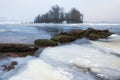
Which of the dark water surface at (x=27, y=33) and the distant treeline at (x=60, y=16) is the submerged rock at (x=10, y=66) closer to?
the dark water surface at (x=27, y=33)

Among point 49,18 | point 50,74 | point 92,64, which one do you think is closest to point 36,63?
point 50,74

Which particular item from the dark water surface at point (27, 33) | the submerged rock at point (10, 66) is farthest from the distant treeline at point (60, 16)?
the submerged rock at point (10, 66)

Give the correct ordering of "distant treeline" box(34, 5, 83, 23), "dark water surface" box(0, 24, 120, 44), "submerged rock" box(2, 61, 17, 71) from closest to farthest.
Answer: "submerged rock" box(2, 61, 17, 71) < "dark water surface" box(0, 24, 120, 44) < "distant treeline" box(34, 5, 83, 23)

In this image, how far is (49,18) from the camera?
10225 centimetres

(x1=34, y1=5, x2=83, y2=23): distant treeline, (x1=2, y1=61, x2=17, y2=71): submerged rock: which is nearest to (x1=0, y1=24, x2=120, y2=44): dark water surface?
(x1=2, y1=61, x2=17, y2=71): submerged rock

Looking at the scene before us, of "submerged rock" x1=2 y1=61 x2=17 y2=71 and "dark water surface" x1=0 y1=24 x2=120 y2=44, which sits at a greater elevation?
"submerged rock" x1=2 y1=61 x2=17 y2=71

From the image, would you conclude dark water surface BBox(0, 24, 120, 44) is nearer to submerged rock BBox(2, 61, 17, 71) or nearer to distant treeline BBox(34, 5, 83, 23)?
submerged rock BBox(2, 61, 17, 71)

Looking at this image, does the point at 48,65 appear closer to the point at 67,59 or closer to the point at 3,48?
the point at 67,59

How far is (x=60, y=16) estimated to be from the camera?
99938 mm

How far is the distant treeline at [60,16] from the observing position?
323 ft

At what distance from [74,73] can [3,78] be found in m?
1.95

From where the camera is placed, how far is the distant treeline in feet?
323

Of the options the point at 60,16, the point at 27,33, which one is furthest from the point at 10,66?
the point at 60,16

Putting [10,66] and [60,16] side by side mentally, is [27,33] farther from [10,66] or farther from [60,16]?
[60,16]
